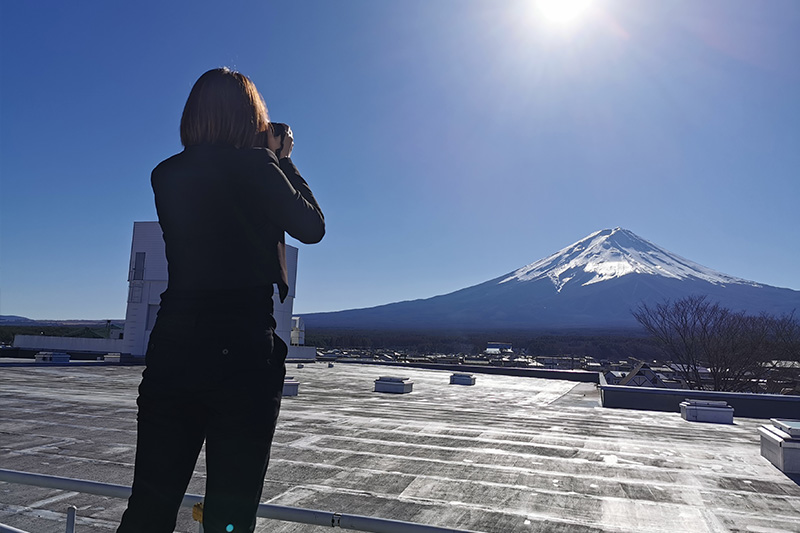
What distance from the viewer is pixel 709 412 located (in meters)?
12.8

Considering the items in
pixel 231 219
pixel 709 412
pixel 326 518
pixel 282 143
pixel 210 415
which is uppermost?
pixel 282 143

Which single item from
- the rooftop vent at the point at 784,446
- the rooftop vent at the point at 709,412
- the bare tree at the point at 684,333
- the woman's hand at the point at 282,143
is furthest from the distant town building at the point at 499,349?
the woman's hand at the point at 282,143

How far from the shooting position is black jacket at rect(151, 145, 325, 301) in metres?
1.43

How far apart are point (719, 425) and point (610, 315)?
18448 cm

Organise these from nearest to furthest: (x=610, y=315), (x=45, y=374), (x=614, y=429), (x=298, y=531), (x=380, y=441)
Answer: (x=298, y=531)
(x=380, y=441)
(x=614, y=429)
(x=45, y=374)
(x=610, y=315)

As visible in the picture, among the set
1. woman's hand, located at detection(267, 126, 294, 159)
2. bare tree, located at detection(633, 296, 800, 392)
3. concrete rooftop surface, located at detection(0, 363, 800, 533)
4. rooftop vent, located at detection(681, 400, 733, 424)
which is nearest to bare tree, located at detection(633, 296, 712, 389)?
bare tree, located at detection(633, 296, 800, 392)

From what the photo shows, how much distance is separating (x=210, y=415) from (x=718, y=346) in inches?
1088

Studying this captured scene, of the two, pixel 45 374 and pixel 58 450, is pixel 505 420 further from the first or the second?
pixel 45 374

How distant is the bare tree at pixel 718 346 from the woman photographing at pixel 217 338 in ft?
88.5

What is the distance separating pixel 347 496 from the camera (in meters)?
5.43

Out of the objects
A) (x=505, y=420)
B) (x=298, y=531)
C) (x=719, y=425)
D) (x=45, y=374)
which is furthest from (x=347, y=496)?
(x=45, y=374)

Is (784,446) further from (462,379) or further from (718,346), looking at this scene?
(718,346)

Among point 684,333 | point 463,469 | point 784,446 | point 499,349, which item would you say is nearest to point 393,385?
point 463,469

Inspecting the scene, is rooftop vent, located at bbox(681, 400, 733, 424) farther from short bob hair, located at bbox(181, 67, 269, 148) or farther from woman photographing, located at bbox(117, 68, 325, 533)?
short bob hair, located at bbox(181, 67, 269, 148)
